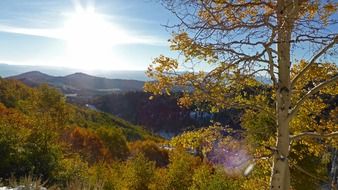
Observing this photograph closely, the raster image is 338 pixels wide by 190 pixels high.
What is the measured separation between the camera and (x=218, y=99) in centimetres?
749

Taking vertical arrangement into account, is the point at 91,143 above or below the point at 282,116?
below

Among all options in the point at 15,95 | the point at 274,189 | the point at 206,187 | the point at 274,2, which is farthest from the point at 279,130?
the point at 15,95

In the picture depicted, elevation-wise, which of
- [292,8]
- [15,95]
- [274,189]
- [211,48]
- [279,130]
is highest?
[292,8]

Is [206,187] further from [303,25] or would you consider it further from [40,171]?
[303,25]

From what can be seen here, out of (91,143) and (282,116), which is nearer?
(282,116)

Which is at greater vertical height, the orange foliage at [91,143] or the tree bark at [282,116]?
the tree bark at [282,116]

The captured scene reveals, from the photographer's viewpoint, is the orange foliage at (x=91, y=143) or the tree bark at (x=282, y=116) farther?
the orange foliage at (x=91, y=143)

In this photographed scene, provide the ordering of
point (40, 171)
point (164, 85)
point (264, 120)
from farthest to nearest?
1. point (40, 171)
2. point (264, 120)
3. point (164, 85)

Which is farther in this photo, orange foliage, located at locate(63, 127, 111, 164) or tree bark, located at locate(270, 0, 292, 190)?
orange foliage, located at locate(63, 127, 111, 164)

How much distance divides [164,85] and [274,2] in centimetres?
274

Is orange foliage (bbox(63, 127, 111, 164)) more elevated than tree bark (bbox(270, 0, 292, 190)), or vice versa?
tree bark (bbox(270, 0, 292, 190))

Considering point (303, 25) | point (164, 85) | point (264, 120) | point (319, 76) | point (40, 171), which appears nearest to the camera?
point (303, 25)

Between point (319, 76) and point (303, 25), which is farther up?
point (303, 25)

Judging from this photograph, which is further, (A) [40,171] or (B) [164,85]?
(A) [40,171]
